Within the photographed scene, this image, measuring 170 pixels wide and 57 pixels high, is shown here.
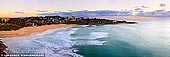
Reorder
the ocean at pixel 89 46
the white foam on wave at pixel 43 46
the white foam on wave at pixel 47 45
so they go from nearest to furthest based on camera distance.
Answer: the white foam on wave at pixel 43 46
the white foam on wave at pixel 47 45
the ocean at pixel 89 46

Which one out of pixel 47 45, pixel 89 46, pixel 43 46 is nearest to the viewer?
pixel 43 46

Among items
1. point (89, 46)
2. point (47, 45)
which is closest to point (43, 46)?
point (47, 45)

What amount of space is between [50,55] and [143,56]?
12659 millimetres

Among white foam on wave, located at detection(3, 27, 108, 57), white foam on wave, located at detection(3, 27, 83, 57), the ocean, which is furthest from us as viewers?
the ocean

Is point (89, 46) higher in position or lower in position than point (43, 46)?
lower

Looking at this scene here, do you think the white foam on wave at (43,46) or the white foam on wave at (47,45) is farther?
the white foam on wave at (47,45)

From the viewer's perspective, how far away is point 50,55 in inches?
1475

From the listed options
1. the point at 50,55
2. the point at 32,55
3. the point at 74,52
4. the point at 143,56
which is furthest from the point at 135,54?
the point at 32,55

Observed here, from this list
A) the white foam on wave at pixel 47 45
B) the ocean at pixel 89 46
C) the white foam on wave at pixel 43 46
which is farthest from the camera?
the ocean at pixel 89 46

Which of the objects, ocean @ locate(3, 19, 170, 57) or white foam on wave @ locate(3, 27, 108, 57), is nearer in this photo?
white foam on wave @ locate(3, 27, 108, 57)

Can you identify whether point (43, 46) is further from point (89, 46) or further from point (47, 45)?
point (89, 46)

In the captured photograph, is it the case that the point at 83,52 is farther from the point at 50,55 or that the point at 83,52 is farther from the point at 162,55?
the point at 162,55

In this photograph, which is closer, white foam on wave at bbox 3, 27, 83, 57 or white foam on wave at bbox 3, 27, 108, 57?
white foam on wave at bbox 3, 27, 83, 57

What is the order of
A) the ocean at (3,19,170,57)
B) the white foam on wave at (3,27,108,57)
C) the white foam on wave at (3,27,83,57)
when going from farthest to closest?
1. the ocean at (3,19,170,57)
2. the white foam on wave at (3,27,108,57)
3. the white foam on wave at (3,27,83,57)
